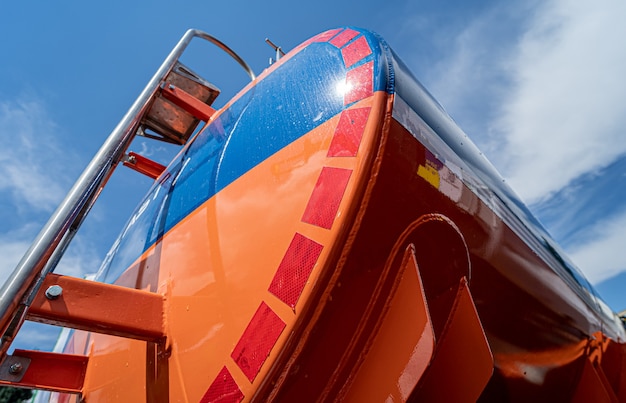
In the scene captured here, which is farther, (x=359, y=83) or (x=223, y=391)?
(x=359, y=83)

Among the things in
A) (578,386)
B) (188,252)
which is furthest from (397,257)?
(578,386)

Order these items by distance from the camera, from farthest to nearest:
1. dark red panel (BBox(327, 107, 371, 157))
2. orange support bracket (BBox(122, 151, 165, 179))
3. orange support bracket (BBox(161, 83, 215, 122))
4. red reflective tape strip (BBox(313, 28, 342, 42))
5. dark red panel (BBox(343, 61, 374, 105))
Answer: orange support bracket (BBox(122, 151, 165, 179)) → orange support bracket (BBox(161, 83, 215, 122)) → red reflective tape strip (BBox(313, 28, 342, 42)) → dark red panel (BBox(343, 61, 374, 105)) → dark red panel (BBox(327, 107, 371, 157))

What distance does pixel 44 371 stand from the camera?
1.58 m

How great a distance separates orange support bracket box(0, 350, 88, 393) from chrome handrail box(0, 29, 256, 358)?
46cm

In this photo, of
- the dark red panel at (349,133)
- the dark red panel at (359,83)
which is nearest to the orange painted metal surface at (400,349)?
the dark red panel at (349,133)

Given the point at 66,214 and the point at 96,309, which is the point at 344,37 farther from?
the point at 96,309

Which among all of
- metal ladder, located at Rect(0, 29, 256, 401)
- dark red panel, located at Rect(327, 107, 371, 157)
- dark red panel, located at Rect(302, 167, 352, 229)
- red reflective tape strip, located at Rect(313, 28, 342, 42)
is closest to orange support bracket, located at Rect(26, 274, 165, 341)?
metal ladder, located at Rect(0, 29, 256, 401)

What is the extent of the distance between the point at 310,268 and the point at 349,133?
1.33 ft

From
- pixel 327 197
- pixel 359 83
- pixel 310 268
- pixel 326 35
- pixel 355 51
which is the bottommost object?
pixel 310 268

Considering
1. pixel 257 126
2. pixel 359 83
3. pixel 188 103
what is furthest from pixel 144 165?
pixel 359 83

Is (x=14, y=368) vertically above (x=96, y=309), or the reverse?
(x=96, y=309)

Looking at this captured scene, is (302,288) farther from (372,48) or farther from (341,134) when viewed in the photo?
(372,48)

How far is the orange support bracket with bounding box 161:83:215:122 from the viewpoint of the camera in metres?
2.28

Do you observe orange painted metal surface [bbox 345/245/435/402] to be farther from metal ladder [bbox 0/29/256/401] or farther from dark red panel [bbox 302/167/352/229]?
metal ladder [bbox 0/29/256/401]
